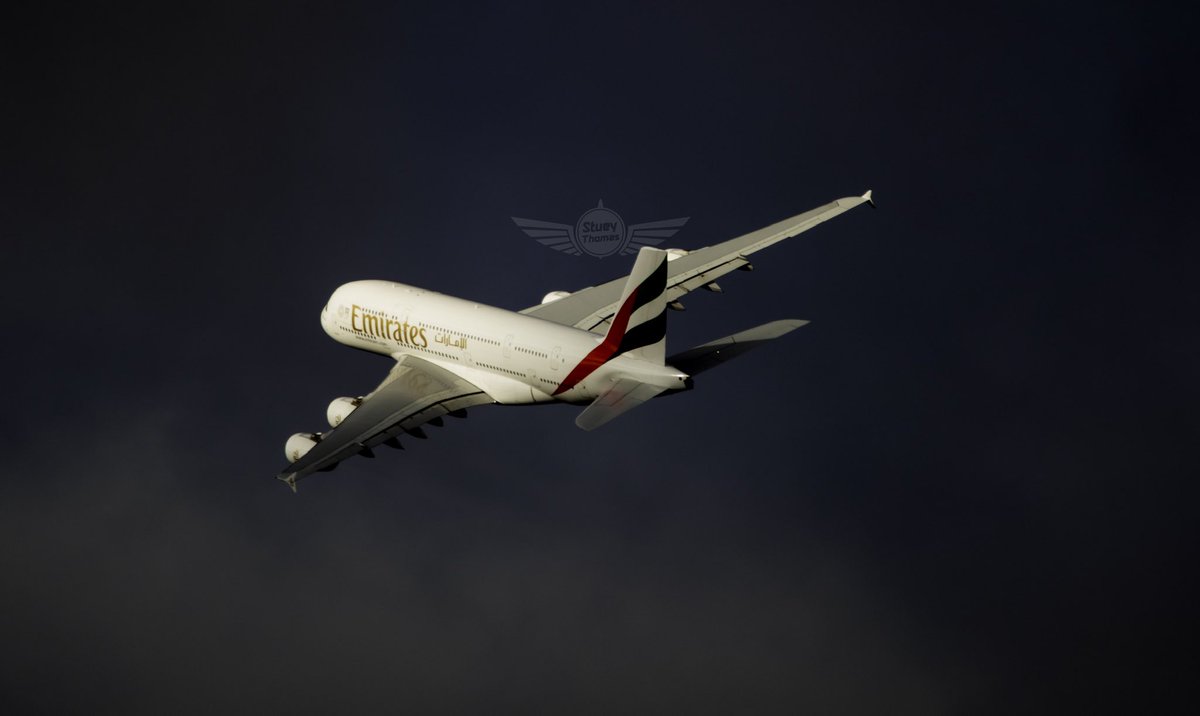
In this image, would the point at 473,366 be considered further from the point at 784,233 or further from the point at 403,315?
the point at 784,233

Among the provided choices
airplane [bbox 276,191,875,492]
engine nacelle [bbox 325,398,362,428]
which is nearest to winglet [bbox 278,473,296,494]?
airplane [bbox 276,191,875,492]

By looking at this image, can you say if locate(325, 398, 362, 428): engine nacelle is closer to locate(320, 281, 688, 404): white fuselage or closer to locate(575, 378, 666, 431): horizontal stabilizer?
locate(320, 281, 688, 404): white fuselage

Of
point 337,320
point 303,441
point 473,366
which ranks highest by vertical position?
point 337,320

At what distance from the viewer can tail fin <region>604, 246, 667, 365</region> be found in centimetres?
6906

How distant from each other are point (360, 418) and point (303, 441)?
320 centimetres

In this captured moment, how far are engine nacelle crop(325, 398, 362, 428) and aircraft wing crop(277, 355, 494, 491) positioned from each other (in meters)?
0.43

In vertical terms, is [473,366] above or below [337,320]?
below

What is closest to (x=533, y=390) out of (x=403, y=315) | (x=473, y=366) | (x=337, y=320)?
(x=473, y=366)

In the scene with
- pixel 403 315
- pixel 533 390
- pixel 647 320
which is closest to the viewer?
pixel 647 320

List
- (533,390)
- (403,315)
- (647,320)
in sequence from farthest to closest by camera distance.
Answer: (403,315) < (533,390) < (647,320)

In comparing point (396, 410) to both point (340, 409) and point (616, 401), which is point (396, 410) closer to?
point (340, 409)

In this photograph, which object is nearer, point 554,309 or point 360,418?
point 360,418

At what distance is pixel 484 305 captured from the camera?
79125 mm

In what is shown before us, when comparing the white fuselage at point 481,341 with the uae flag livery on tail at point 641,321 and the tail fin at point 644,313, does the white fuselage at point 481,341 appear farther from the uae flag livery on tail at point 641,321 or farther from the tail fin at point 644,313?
the tail fin at point 644,313
